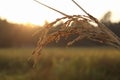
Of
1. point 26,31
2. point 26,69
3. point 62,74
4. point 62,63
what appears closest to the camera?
point 62,74

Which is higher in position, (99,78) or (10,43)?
(10,43)

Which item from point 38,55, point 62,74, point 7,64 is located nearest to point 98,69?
point 62,74

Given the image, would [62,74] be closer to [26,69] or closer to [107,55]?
[107,55]

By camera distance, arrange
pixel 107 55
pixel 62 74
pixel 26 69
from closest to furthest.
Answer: pixel 62 74 < pixel 107 55 < pixel 26 69

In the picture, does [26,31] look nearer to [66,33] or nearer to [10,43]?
[10,43]

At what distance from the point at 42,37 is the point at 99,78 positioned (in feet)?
22.8

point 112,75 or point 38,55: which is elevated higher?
point 112,75

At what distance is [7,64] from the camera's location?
12203 millimetres

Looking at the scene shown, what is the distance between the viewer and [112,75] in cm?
805

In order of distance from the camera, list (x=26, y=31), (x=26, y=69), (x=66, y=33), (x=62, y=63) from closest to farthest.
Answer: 1. (x=66, y=33)
2. (x=62, y=63)
3. (x=26, y=69)
4. (x=26, y=31)

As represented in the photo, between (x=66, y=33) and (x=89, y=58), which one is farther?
(x=89, y=58)

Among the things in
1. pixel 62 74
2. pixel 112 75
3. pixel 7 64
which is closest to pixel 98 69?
pixel 112 75

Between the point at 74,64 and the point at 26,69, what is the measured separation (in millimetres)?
2368

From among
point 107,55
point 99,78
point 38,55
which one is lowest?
point 38,55
